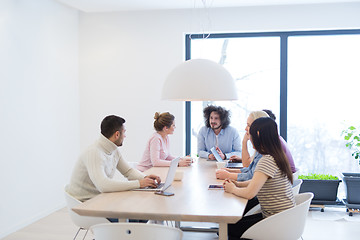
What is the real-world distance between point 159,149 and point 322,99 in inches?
109

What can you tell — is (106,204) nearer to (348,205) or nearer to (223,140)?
(223,140)

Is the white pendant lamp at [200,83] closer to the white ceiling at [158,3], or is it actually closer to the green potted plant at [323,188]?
the white ceiling at [158,3]

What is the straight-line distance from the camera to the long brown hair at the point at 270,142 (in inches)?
111

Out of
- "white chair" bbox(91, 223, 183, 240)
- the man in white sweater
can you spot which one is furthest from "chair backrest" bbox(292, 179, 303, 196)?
"white chair" bbox(91, 223, 183, 240)

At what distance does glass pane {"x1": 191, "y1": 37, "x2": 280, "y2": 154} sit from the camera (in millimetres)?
6086

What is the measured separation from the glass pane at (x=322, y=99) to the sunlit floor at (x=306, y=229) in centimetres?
83

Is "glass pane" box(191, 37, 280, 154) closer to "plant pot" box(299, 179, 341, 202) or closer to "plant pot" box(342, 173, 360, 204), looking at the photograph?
"plant pot" box(299, 179, 341, 202)

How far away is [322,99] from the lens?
19.6 feet

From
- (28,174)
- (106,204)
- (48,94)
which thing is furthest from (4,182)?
(106,204)

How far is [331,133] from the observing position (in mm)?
5922

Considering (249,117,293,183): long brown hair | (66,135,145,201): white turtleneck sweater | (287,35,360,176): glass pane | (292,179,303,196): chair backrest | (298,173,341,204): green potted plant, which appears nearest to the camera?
(249,117,293,183): long brown hair

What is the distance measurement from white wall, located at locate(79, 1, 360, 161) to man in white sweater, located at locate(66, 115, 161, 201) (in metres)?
2.62

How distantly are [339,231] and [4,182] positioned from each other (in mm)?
3640

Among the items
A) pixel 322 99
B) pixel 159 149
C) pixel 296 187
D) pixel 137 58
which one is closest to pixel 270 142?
pixel 296 187
